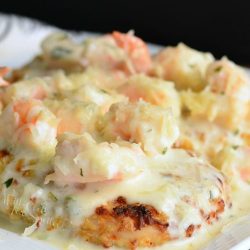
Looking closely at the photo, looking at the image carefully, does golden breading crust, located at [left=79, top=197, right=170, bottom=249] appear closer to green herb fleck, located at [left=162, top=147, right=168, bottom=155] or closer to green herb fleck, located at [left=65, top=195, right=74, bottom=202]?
green herb fleck, located at [left=65, top=195, right=74, bottom=202]

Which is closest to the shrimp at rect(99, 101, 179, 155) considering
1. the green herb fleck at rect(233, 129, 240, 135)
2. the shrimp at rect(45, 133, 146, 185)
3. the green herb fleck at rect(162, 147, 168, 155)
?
the green herb fleck at rect(162, 147, 168, 155)

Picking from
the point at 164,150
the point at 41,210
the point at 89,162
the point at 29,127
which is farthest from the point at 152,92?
the point at 41,210

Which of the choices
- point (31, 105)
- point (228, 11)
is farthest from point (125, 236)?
point (228, 11)

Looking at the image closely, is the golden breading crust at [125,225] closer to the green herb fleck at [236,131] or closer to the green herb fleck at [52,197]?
the green herb fleck at [52,197]

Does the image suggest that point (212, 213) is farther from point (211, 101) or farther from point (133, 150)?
point (211, 101)

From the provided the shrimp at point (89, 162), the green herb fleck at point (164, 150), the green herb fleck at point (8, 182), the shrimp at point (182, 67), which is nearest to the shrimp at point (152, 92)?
the shrimp at point (182, 67)

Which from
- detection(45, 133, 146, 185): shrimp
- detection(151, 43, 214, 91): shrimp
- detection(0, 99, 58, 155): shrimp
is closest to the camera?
detection(45, 133, 146, 185): shrimp

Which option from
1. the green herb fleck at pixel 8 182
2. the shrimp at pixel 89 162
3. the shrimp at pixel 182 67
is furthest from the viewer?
the shrimp at pixel 182 67
